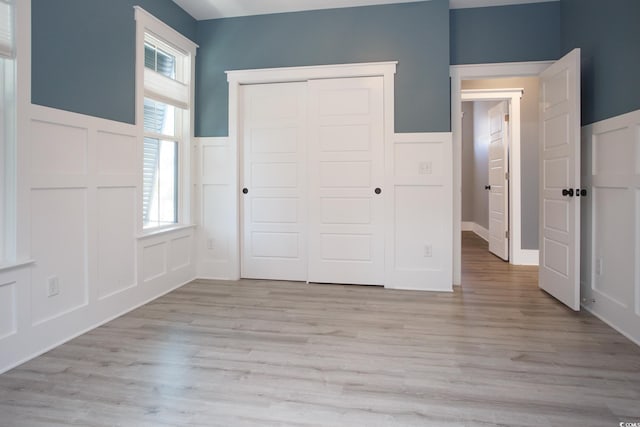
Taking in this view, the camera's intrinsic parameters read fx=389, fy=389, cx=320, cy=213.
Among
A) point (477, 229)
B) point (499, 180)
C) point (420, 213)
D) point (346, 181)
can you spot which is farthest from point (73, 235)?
point (477, 229)

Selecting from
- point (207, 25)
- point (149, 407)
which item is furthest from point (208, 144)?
point (149, 407)

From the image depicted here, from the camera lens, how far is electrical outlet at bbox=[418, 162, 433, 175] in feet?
12.3

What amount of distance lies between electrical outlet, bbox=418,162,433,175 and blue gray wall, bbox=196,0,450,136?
33 cm

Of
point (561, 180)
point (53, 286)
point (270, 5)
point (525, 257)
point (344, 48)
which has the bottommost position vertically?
point (525, 257)

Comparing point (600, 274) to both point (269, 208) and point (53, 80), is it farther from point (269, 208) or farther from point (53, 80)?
point (53, 80)

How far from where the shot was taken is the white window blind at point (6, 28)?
212cm

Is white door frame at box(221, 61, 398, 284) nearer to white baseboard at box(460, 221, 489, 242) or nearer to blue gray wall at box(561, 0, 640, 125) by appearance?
blue gray wall at box(561, 0, 640, 125)

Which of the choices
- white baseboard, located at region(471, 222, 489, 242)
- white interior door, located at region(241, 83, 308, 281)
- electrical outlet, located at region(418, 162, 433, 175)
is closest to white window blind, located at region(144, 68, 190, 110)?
white interior door, located at region(241, 83, 308, 281)

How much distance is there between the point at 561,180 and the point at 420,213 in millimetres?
1209

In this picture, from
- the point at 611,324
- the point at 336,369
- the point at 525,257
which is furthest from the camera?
the point at 525,257

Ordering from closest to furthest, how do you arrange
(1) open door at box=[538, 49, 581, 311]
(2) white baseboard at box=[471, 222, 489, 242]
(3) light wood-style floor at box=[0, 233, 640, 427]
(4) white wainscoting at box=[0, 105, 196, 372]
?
(3) light wood-style floor at box=[0, 233, 640, 427] < (4) white wainscoting at box=[0, 105, 196, 372] < (1) open door at box=[538, 49, 581, 311] < (2) white baseboard at box=[471, 222, 489, 242]

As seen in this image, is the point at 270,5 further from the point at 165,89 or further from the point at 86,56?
the point at 86,56

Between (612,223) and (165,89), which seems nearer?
(612,223)

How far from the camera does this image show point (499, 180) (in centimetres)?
550
